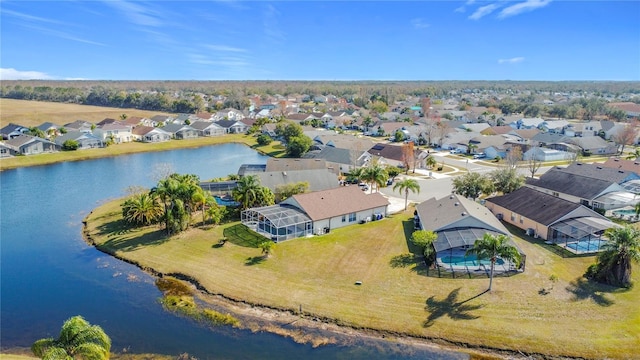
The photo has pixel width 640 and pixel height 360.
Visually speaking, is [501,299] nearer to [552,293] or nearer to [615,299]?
[552,293]

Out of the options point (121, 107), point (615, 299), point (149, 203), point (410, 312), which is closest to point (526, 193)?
point (615, 299)

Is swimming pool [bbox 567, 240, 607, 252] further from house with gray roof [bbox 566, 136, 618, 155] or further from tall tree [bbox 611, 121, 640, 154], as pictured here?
tall tree [bbox 611, 121, 640, 154]

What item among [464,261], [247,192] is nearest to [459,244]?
[464,261]

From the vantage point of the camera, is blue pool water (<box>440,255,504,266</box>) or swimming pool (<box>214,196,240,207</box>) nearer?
blue pool water (<box>440,255,504,266</box>)

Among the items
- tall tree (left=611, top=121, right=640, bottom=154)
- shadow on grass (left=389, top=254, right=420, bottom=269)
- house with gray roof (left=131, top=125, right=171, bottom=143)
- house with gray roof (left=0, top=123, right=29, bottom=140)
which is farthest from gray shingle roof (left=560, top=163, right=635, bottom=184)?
house with gray roof (left=0, top=123, right=29, bottom=140)

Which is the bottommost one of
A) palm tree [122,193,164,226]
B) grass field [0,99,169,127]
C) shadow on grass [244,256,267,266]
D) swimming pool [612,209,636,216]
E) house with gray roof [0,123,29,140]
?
shadow on grass [244,256,267,266]

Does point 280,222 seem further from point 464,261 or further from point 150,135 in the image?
point 150,135

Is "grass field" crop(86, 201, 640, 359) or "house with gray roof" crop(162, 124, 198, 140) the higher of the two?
"house with gray roof" crop(162, 124, 198, 140)
